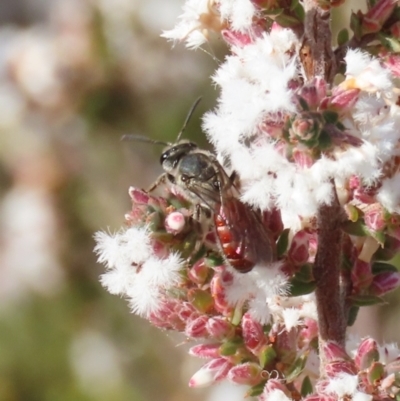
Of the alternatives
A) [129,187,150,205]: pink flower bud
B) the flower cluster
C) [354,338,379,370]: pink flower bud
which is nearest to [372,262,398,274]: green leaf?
the flower cluster

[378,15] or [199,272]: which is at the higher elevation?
[378,15]

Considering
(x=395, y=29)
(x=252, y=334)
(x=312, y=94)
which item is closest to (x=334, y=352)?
(x=252, y=334)

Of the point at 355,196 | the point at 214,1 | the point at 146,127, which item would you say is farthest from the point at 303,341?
the point at 146,127

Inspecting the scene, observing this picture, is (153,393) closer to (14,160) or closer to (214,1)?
(14,160)

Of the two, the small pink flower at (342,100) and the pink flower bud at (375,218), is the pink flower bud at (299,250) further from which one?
the small pink flower at (342,100)

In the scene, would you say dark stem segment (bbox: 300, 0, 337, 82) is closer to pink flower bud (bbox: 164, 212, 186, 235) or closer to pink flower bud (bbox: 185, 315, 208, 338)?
pink flower bud (bbox: 164, 212, 186, 235)

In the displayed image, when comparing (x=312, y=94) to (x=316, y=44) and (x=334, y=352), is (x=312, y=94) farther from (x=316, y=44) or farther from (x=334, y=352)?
(x=334, y=352)

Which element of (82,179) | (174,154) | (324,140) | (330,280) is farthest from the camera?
(82,179)
